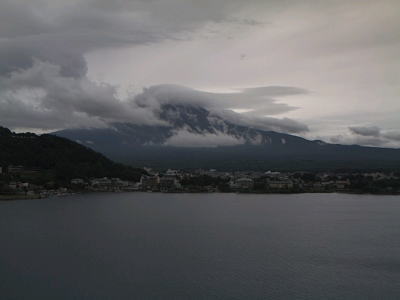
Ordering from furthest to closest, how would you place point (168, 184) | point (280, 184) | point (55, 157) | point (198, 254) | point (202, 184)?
point (55, 157) → point (168, 184) → point (202, 184) → point (280, 184) → point (198, 254)

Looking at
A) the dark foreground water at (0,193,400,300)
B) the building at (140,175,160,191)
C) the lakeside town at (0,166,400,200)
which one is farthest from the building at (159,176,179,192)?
the dark foreground water at (0,193,400,300)

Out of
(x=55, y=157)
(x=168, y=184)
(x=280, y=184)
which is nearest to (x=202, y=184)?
(x=168, y=184)

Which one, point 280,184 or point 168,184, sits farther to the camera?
point 168,184

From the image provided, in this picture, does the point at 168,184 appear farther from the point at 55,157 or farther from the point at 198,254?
the point at 198,254

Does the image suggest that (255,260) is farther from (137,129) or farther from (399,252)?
(137,129)

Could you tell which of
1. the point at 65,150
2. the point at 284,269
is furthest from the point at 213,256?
the point at 65,150

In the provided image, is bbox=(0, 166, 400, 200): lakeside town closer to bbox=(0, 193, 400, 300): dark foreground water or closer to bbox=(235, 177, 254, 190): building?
bbox=(235, 177, 254, 190): building
